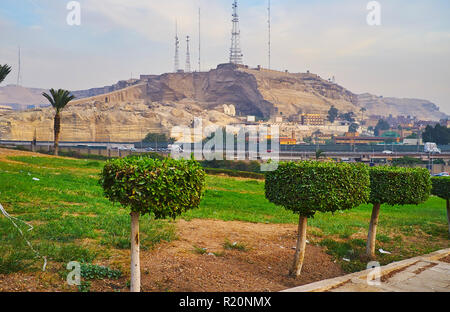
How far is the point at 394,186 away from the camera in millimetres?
8617

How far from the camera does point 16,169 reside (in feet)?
56.9

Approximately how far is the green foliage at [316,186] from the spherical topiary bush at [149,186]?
200 cm

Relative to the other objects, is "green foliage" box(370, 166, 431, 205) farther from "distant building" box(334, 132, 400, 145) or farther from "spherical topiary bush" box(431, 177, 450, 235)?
"distant building" box(334, 132, 400, 145)

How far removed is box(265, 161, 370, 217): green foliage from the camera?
6.43m

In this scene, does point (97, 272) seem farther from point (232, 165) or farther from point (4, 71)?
point (232, 165)

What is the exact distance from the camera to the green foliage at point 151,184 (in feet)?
15.7

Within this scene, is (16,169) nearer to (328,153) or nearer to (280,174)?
(280,174)

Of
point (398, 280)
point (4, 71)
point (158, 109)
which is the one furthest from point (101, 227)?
point (158, 109)

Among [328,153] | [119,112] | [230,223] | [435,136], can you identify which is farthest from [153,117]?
[230,223]

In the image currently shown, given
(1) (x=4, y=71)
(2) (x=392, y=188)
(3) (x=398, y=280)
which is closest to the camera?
(3) (x=398, y=280)

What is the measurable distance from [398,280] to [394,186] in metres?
2.49

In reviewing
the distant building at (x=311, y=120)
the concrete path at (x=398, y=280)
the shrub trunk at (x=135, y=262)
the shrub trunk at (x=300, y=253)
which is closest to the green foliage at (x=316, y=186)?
the shrub trunk at (x=300, y=253)

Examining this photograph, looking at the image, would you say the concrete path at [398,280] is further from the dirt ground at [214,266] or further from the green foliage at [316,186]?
the green foliage at [316,186]
